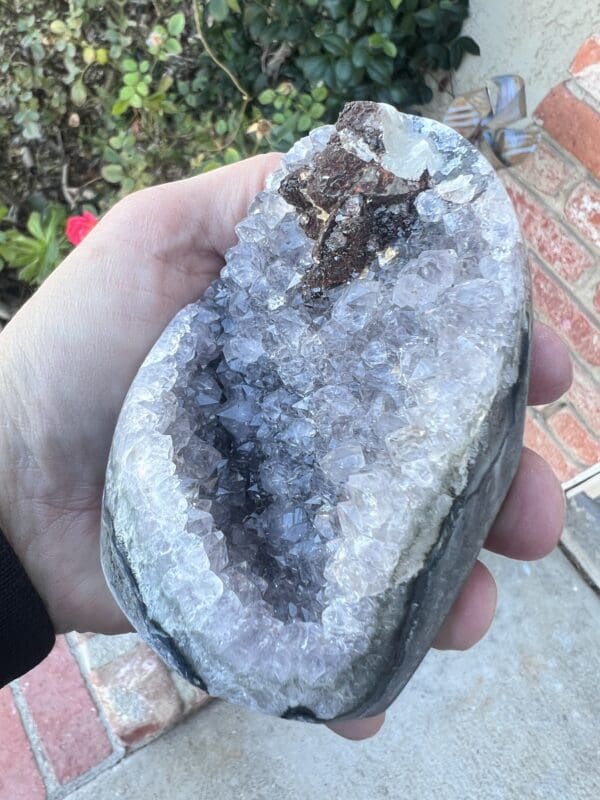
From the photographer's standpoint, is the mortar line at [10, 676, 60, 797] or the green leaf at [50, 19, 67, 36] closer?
the mortar line at [10, 676, 60, 797]

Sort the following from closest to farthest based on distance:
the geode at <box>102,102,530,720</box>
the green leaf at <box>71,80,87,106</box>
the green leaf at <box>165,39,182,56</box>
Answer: the geode at <box>102,102,530,720</box>, the green leaf at <box>165,39,182,56</box>, the green leaf at <box>71,80,87,106</box>

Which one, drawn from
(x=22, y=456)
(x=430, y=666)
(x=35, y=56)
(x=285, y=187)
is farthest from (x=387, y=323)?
(x=35, y=56)

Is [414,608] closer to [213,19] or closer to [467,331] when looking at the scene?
[467,331]

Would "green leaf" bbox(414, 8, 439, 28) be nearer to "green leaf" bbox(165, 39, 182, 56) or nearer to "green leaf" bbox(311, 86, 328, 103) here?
"green leaf" bbox(311, 86, 328, 103)

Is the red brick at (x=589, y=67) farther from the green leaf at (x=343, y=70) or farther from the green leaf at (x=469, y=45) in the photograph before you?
the green leaf at (x=343, y=70)

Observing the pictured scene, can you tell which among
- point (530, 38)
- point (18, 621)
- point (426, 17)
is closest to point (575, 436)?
point (530, 38)

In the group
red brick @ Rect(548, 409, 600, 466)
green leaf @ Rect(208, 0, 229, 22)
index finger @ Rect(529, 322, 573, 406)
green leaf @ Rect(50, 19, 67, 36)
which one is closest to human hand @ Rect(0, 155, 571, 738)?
index finger @ Rect(529, 322, 573, 406)

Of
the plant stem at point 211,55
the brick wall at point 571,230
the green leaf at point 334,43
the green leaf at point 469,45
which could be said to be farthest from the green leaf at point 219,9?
the brick wall at point 571,230
